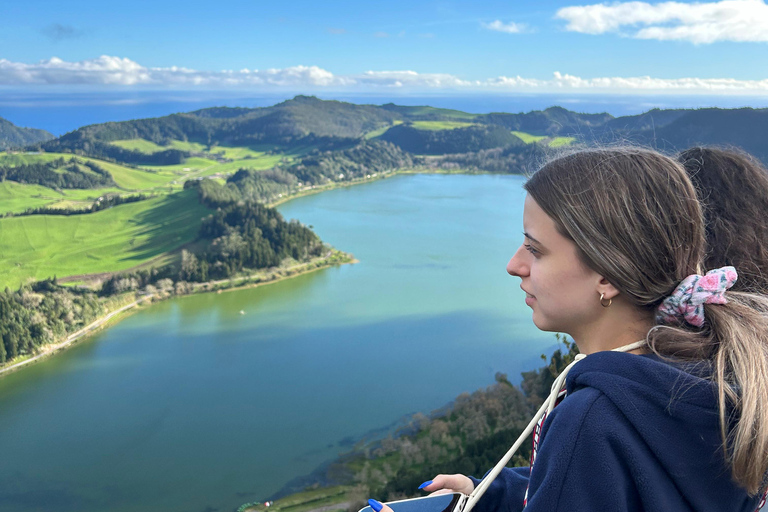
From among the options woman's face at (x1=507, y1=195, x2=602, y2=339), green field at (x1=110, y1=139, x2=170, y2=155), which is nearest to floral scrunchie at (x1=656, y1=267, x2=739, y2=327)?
woman's face at (x1=507, y1=195, x2=602, y2=339)

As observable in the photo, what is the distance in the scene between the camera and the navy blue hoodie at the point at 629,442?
0.66 m

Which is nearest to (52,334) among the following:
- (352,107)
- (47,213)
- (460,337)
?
(460,337)

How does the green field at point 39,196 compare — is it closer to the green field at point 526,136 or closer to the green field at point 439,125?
the green field at point 439,125

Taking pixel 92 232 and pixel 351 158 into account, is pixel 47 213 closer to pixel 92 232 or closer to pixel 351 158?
pixel 92 232

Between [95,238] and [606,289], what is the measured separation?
119 ft

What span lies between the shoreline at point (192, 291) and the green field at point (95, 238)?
5093 millimetres

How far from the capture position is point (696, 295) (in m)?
0.75

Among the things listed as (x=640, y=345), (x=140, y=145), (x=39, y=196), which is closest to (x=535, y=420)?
(x=640, y=345)

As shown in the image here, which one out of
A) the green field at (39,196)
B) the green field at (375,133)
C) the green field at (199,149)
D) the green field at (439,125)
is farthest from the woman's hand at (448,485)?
the green field at (375,133)

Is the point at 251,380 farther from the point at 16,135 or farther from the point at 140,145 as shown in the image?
the point at 16,135

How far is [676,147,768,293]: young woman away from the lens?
42.2 inches

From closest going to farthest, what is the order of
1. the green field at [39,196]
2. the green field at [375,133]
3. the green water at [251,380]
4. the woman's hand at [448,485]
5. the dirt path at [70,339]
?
the woman's hand at [448,485] → the green water at [251,380] → the dirt path at [70,339] → the green field at [39,196] → the green field at [375,133]

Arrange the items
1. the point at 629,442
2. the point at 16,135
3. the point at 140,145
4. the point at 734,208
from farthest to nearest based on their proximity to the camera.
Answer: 1. the point at 16,135
2. the point at 140,145
3. the point at 734,208
4. the point at 629,442

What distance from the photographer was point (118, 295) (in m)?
24.2
